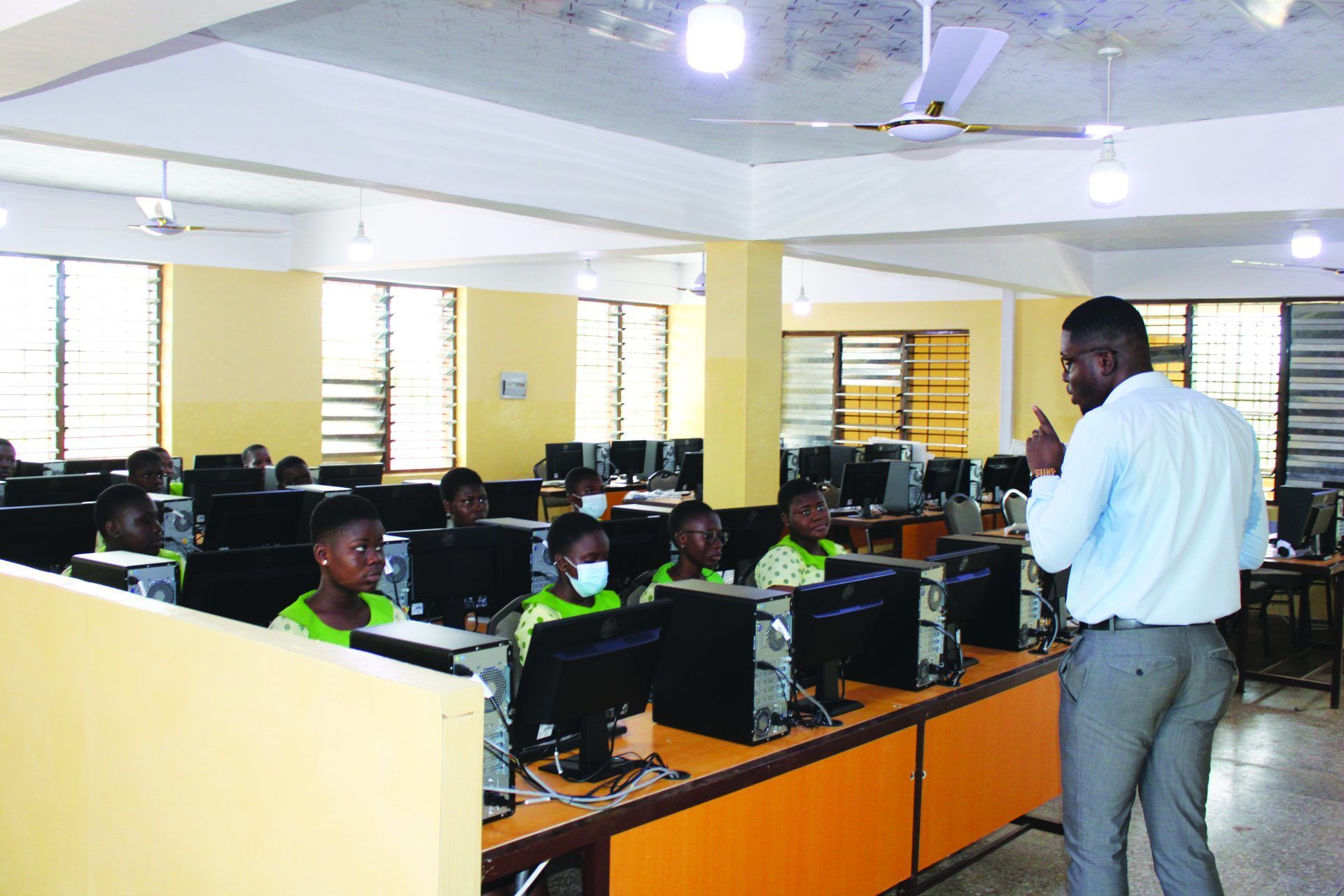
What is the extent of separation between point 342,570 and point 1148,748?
2.17 metres

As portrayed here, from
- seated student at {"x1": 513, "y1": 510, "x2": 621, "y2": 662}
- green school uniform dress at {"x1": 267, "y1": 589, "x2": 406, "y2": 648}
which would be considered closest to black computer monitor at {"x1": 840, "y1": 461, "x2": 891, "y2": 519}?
seated student at {"x1": 513, "y1": 510, "x2": 621, "y2": 662}

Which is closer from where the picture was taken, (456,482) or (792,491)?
(792,491)

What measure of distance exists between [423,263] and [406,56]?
4301 mm

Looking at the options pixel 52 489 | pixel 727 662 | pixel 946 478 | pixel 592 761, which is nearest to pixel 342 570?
pixel 592 761

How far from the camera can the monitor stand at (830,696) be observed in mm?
3262

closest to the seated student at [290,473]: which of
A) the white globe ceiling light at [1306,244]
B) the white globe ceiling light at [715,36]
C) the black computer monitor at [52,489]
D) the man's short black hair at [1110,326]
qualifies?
the black computer monitor at [52,489]

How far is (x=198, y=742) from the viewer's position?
7.25 ft

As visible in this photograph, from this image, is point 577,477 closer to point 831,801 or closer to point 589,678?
point 831,801

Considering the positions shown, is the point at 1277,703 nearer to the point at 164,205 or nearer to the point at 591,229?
the point at 591,229

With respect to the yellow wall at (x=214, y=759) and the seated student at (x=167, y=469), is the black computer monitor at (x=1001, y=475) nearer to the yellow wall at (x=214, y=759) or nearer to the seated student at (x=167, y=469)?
the seated student at (x=167, y=469)

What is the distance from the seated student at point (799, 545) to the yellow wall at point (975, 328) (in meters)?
7.08

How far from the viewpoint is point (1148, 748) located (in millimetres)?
2477

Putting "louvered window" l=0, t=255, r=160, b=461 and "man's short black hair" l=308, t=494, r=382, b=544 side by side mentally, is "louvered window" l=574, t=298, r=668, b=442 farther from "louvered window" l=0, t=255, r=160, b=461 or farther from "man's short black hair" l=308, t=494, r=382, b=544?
"man's short black hair" l=308, t=494, r=382, b=544

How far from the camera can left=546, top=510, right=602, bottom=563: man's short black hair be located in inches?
137
